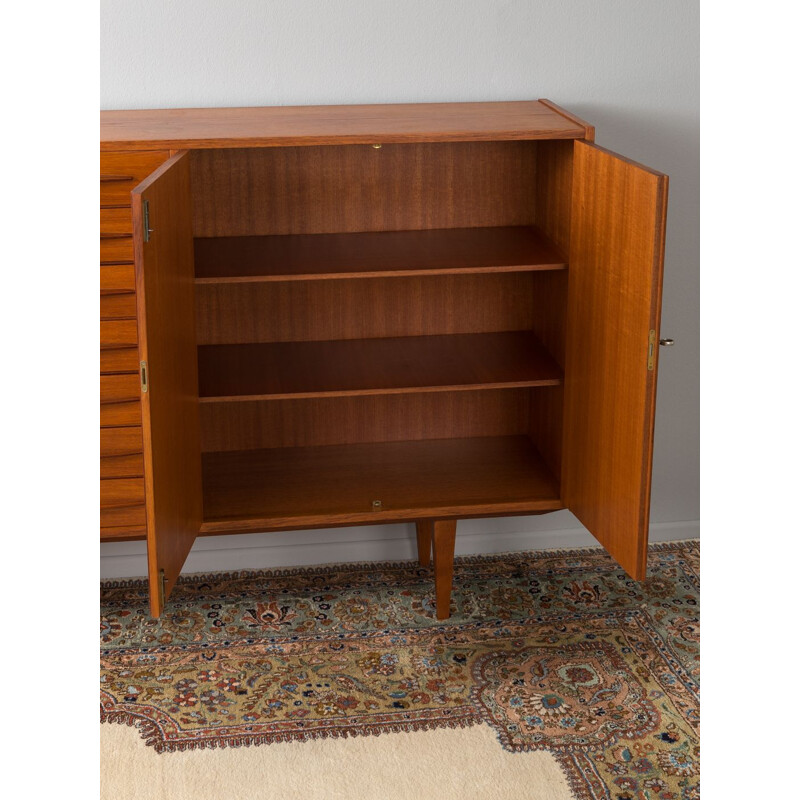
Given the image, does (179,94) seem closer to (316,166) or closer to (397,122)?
(316,166)

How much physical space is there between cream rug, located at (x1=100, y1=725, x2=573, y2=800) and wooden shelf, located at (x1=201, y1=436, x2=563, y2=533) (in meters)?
0.54

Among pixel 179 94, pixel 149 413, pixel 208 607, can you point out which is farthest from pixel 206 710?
pixel 179 94

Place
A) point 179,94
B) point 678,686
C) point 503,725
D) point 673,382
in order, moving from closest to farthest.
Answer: point 503,725 → point 678,686 → point 179,94 → point 673,382

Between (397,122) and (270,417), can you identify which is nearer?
(397,122)

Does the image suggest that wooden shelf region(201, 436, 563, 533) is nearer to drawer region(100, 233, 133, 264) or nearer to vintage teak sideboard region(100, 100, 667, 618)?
vintage teak sideboard region(100, 100, 667, 618)

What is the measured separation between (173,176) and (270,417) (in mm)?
905

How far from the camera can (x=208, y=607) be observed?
263cm

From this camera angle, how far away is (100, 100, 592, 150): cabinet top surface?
81.6 inches

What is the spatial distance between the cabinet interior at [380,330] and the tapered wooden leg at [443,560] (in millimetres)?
61

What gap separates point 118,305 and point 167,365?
31 centimetres

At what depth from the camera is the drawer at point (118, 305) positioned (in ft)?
6.92

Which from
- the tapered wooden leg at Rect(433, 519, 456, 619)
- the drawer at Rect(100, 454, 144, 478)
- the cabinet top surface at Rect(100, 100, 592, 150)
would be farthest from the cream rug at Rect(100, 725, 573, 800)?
the cabinet top surface at Rect(100, 100, 592, 150)

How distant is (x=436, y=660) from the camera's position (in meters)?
2.37

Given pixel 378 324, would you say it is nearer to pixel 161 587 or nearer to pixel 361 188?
pixel 361 188
